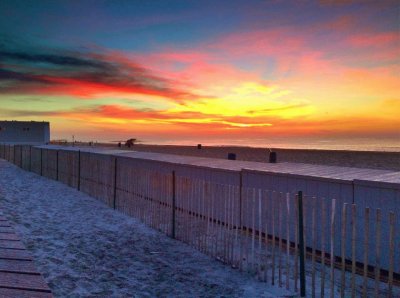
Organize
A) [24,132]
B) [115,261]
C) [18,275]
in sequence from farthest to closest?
[24,132]
[115,261]
[18,275]

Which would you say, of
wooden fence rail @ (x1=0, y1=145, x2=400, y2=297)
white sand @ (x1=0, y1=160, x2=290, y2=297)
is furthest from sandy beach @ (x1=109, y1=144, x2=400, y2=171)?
white sand @ (x1=0, y1=160, x2=290, y2=297)

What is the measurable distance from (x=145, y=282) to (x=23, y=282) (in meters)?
4.71

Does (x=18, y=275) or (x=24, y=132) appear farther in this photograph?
(x=24, y=132)

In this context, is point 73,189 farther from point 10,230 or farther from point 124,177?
point 10,230

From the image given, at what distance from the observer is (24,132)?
7425cm

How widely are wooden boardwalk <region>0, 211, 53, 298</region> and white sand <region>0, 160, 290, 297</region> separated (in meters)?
2.65

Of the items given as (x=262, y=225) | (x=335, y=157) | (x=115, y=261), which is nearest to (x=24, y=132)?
(x=335, y=157)

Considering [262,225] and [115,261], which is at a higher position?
[262,225]

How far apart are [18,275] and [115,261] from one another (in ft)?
18.6

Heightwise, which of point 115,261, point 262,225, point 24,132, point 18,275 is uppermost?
point 24,132

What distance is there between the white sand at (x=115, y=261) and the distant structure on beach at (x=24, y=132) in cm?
6484

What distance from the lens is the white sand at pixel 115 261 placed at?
24.5ft

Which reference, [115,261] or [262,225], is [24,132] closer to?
[262,225]

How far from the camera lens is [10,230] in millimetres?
5691
